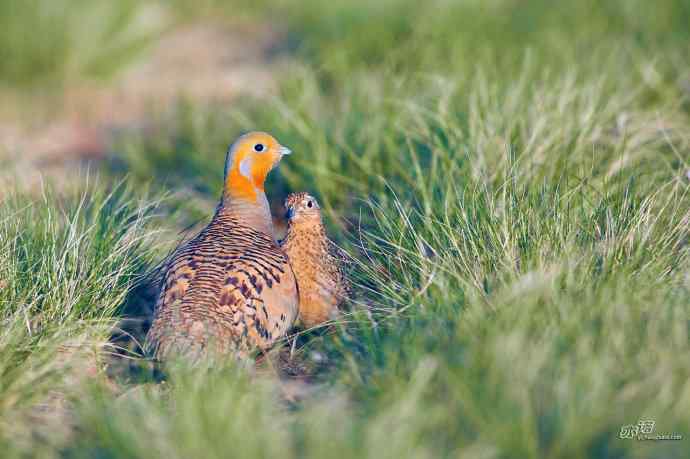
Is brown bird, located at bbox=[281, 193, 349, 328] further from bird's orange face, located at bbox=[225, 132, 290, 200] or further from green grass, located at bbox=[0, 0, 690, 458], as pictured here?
bird's orange face, located at bbox=[225, 132, 290, 200]

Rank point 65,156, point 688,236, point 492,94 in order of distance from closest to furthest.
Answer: point 688,236 → point 492,94 → point 65,156

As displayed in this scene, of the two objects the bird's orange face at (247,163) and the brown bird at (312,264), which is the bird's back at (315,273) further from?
A: the bird's orange face at (247,163)

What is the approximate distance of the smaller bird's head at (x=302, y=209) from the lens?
4.83 metres

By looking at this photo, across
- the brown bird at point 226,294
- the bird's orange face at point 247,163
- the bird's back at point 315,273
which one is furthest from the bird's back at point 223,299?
the bird's orange face at point 247,163

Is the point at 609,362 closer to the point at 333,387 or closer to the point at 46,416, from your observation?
the point at 333,387

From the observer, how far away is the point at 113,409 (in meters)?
3.42

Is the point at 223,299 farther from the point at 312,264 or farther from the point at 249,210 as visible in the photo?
the point at 249,210

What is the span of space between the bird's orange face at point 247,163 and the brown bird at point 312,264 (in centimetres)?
31

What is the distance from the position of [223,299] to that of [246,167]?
110 cm

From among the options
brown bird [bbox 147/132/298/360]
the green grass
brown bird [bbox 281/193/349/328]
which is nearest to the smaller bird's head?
brown bird [bbox 281/193/349/328]

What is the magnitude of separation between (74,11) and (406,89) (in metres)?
3.66

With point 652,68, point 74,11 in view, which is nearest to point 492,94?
point 652,68

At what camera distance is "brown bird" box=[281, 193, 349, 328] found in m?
4.71

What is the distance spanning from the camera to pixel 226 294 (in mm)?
4238
